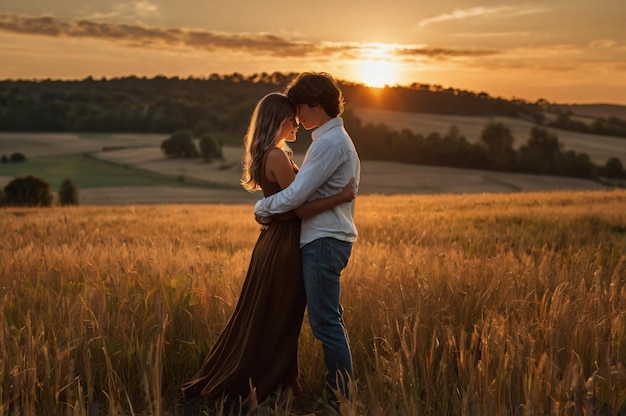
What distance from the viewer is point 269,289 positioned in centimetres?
502

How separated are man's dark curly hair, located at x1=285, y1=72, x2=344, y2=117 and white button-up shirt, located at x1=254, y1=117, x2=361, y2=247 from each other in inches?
4.5

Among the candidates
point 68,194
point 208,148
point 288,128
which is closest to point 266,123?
point 288,128

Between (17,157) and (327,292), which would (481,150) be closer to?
(17,157)

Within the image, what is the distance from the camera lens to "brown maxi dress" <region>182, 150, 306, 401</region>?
4996 millimetres

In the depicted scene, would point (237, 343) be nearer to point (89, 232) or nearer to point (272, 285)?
point (272, 285)

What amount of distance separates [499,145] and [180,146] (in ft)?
109

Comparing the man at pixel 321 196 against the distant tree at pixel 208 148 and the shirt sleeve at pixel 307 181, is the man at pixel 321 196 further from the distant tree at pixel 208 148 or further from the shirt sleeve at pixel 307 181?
the distant tree at pixel 208 148

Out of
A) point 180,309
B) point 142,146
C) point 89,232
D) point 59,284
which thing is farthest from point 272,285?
point 142,146

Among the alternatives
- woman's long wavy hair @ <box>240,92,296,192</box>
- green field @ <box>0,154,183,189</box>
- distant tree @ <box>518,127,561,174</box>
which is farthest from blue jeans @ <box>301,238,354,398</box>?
distant tree @ <box>518,127,561,174</box>

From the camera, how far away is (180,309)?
6246 mm

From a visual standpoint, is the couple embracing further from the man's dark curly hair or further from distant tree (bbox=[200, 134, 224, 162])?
distant tree (bbox=[200, 134, 224, 162])

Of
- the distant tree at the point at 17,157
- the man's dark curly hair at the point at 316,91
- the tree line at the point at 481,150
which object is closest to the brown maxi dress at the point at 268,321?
the man's dark curly hair at the point at 316,91

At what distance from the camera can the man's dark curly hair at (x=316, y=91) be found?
484cm

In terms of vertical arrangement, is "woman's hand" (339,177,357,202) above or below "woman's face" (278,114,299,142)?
below
